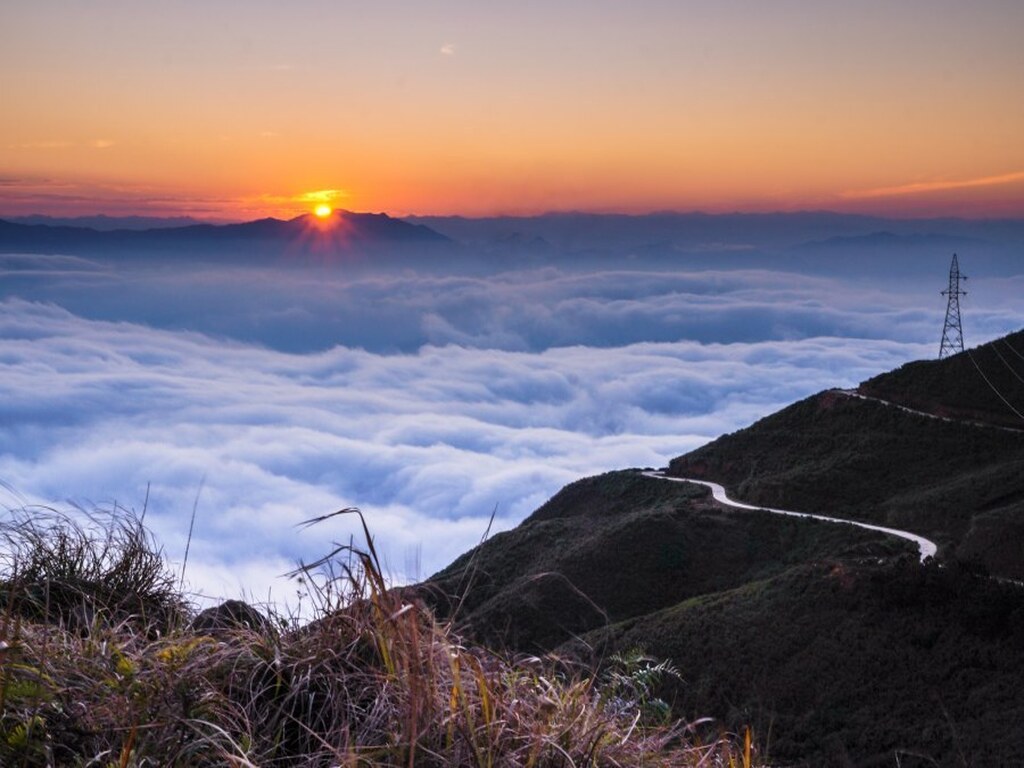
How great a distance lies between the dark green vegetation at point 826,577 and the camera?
810 inches

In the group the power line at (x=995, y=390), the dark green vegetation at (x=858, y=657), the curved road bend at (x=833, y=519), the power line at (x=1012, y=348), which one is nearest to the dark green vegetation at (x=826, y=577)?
the dark green vegetation at (x=858, y=657)

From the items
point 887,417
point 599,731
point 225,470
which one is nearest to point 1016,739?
point 599,731

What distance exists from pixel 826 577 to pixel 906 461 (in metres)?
19.1

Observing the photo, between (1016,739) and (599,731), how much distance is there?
17.6m

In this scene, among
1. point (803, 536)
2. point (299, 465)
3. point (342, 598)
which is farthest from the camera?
point (299, 465)

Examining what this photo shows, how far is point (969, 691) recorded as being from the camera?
21.9 metres

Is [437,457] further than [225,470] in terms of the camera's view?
Yes

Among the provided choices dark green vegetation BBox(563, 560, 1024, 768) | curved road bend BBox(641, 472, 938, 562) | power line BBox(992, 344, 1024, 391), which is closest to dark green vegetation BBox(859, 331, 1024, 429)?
power line BBox(992, 344, 1024, 391)

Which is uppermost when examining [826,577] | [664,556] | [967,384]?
[967,384]

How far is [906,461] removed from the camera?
47.1 meters

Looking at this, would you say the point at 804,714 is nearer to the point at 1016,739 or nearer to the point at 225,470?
the point at 1016,739

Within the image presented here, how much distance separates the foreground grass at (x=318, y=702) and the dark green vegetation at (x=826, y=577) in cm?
37

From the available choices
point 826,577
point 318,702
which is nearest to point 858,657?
point 826,577

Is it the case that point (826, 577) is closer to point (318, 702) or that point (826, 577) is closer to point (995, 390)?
point (995, 390)
